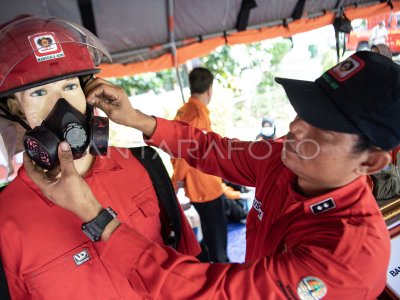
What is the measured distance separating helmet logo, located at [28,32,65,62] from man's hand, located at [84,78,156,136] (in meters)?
0.18

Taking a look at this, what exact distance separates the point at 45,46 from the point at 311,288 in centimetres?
116

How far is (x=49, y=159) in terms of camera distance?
997mm

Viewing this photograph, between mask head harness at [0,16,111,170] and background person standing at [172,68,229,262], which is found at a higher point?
mask head harness at [0,16,111,170]

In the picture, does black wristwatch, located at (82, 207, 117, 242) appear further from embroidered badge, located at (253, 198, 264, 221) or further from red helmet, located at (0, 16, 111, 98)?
embroidered badge, located at (253, 198, 264, 221)

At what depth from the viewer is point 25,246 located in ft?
3.42

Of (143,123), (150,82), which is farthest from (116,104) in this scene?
(150,82)

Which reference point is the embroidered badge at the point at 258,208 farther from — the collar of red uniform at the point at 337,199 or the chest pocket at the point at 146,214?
the chest pocket at the point at 146,214

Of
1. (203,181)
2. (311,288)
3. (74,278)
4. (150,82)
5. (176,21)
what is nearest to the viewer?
(311,288)

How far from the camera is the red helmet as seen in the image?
104 cm

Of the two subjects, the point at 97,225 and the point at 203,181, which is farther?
the point at 203,181

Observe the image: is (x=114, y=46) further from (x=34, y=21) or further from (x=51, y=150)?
(x=51, y=150)

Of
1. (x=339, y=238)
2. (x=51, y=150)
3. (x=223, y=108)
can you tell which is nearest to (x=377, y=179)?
→ (x=339, y=238)

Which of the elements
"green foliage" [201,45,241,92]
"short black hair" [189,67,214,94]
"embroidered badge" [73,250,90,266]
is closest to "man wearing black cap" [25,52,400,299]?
"embroidered badge" [73,250,90,266]

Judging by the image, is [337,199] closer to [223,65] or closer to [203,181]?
[203,181]
